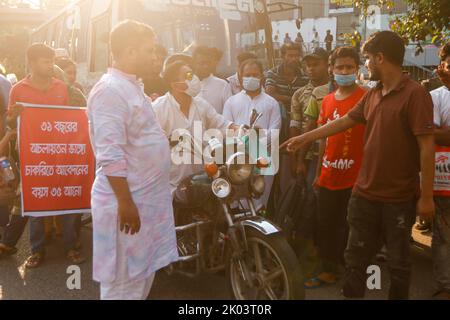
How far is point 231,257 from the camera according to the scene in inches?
132

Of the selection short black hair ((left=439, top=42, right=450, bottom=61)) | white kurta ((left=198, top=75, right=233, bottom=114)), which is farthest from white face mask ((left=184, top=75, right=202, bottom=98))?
short black hair ((left=439, top=42, right=450, bottom=61))

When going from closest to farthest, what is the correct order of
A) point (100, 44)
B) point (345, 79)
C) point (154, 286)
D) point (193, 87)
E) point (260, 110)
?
point (345, 79) → point (154, 286) → point (193, 87) → point (260, 110) → point (100, 44)

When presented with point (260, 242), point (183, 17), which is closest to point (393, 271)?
point (260, 242)

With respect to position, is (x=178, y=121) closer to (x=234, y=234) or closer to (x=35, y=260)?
(x=234, y=234)

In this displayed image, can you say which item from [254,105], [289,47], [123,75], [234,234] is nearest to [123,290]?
[234,234]

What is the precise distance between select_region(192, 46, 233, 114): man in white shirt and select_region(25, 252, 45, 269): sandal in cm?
221

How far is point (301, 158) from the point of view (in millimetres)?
4430

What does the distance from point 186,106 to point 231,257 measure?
53.2 inches

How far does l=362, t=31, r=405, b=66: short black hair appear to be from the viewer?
312 cm

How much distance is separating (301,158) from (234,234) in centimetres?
140

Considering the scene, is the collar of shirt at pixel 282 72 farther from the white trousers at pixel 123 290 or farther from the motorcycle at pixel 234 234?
the white trousers at pixel 123 290

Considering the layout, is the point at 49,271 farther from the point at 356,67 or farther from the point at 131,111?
the point at 356,67

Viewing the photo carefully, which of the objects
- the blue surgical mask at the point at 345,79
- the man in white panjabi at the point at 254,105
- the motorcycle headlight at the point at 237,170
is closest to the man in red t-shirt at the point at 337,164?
the blue surgical mask at the point at 345,79

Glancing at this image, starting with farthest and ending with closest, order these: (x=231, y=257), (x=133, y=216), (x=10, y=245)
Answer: (x=10, y=245) → (x=231, y=257) → (x=133, y=216)
